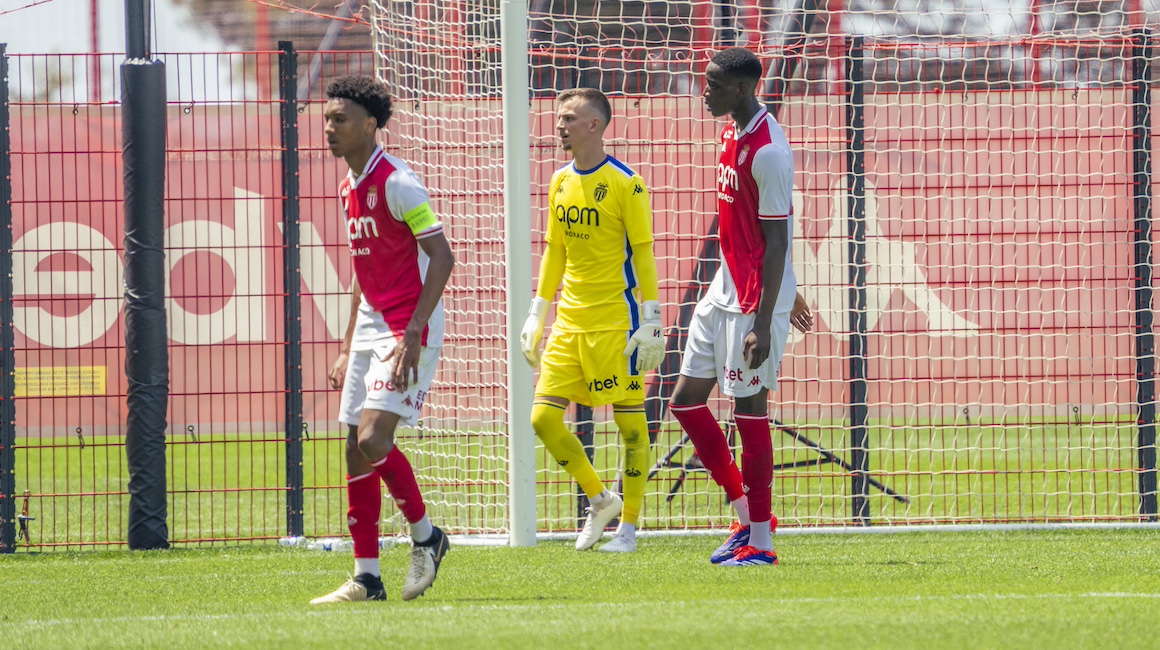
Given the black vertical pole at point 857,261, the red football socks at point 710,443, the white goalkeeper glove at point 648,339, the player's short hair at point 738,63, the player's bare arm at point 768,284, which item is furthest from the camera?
the black vertical pole at point 857,261

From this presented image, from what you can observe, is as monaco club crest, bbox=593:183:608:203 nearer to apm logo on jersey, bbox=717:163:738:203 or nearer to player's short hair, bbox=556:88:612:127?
player's short hair, bbox=556:88:612:127

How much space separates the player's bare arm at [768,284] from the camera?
19.9ft

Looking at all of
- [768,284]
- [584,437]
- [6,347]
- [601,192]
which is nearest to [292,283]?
[6,347]

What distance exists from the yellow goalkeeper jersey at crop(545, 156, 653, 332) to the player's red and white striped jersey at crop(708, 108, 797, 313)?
547 millimetres

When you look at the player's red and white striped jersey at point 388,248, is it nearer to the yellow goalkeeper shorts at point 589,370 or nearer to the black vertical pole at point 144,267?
the yellow goalkeeper shorts at point 589,370

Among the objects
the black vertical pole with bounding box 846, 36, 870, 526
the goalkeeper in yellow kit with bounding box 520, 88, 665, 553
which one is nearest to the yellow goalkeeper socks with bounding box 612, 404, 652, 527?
the goalkeeper in yellow kit with bounding box 520, 88, 665, 553

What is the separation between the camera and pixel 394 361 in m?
5.14

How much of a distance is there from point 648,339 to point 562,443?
703 mm

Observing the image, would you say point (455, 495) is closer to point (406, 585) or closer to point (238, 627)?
point (406, 585)

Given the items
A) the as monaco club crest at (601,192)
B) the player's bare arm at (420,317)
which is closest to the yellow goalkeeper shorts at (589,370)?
the as monaco club crest at (601,192)

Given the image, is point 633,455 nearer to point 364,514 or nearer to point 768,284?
point 768,284

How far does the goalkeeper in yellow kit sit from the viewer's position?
22.5 feet

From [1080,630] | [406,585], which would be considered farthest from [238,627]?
[1080,630]

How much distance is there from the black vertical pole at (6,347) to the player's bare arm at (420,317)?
3.69m
